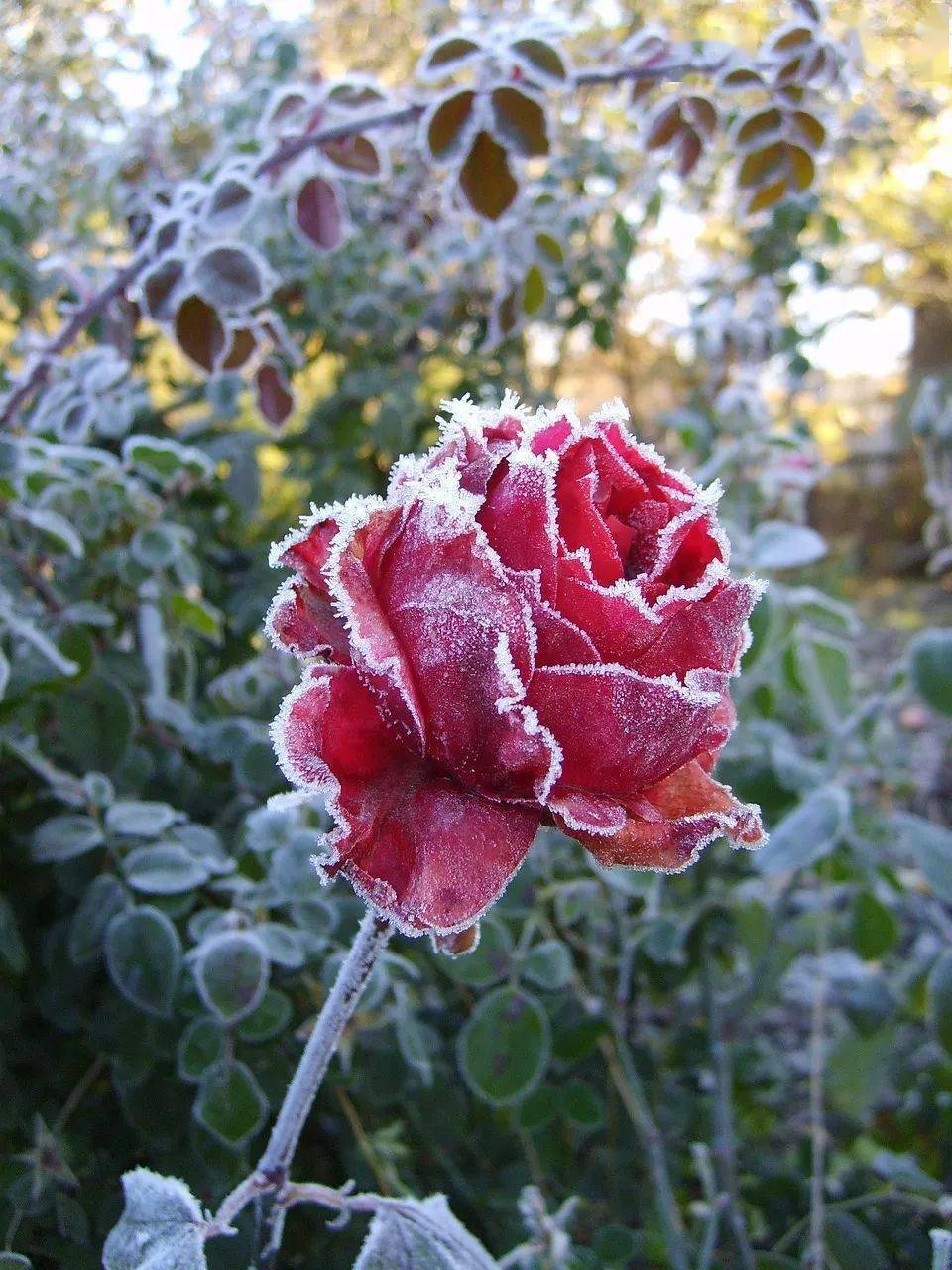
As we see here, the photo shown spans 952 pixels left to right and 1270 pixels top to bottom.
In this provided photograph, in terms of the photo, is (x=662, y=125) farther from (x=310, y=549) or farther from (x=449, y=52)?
(x=310, y=549)

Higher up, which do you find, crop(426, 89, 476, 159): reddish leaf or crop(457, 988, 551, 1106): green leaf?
crop(426, 89, 476, 159): reddish leaf

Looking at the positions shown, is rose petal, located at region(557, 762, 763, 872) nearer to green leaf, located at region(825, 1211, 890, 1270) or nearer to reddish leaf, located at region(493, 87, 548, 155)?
reddish leaf, located at region(493, 87, 548, 155)

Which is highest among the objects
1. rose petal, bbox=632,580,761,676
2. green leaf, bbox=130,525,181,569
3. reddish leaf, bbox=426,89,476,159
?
reddish leaf, bbox=426,89,476,159

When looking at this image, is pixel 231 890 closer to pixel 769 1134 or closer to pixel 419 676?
pixel 419 676

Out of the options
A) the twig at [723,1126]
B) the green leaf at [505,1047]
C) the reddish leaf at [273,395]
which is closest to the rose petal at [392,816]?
the green leaf at [505,1047]

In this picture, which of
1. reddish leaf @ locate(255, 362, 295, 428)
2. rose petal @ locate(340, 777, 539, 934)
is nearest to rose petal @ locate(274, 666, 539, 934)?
rose petal @ locate(340, 777, 539, 934)

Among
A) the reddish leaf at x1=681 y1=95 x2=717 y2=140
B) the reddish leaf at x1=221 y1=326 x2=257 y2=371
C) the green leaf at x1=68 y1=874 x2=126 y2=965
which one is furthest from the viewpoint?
the reddish leaf at x1=681 y1=95 x2=717 y2=140

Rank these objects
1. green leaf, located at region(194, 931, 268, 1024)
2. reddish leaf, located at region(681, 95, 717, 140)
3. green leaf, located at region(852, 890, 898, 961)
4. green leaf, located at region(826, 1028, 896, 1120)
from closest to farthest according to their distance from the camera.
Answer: green leaf, located at region(194, 931, 268, 1024) → reddish leaf, located at region(681, 95, 717, 140) → green leaf, located at region(852, 890, 898, 961) → green leaf, located at region(826, 1028, 896, 1120)
